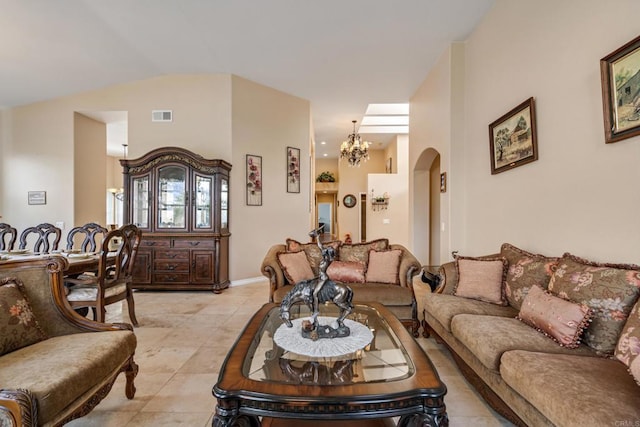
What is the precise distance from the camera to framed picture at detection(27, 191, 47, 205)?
542 cm

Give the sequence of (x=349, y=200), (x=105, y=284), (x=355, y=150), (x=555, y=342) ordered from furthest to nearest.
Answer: (x=349, y=200)
(x=355, y=150)
(x=105, y=284)
(x=555, y=342)

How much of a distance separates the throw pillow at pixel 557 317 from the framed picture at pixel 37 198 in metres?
7.09

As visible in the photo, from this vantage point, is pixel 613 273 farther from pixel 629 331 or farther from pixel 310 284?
pixel 310 284

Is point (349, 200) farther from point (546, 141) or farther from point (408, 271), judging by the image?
point (546, 141)

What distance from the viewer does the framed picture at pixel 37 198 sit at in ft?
17.8

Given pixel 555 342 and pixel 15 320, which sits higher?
pixel 15 320

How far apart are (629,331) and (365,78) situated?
193 inches

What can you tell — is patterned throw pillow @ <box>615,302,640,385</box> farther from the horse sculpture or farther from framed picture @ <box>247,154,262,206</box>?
framed picture @ <box>247,154,262,206</box>

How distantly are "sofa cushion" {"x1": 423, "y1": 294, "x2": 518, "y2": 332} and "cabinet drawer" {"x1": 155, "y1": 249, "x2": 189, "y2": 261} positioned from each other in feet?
12.0

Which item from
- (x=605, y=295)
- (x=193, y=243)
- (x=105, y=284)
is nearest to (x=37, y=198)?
(x=193, y=243)

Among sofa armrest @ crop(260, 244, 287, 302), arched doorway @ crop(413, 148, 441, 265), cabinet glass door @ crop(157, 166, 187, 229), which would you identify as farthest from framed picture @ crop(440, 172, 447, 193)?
cabinet glass door @ crop(157, 166, 187, 229)

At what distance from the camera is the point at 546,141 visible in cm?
266

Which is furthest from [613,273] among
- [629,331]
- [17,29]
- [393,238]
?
[393,238]

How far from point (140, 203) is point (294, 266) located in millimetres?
3028
